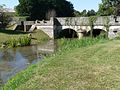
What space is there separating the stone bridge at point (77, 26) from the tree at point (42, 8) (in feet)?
43.4

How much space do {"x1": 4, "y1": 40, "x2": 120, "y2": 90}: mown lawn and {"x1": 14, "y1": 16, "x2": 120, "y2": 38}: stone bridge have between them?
26.5m

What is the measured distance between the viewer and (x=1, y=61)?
1214 inches

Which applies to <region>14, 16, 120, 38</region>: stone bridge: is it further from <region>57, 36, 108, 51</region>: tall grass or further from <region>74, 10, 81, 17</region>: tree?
<region>74, 10, 81, 17</region>: tree

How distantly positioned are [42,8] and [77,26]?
23.2 meters

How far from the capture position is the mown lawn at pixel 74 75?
49.7 feet

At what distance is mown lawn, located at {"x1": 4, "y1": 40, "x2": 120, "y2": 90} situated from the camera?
15156mm

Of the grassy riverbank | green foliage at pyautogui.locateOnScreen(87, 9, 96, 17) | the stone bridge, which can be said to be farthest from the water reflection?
green foliage at pyautogui.locateOnScreen(87, 9, 96, 17)

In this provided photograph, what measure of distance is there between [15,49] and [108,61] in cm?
2196

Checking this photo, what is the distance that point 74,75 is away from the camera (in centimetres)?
1680

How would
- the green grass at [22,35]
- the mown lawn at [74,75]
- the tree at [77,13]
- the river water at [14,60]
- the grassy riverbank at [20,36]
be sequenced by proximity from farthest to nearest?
the tree at [77,13], the green grass at [22,35], the grassy riverbank at [20,36], the river water at [14,60], the mown lawn at [74,75]

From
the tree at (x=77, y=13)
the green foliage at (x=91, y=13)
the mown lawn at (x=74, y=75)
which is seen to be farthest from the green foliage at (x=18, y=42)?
the tree at (x=77, y=13)

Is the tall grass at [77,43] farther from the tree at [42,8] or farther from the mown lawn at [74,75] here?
the tree at [42,8]

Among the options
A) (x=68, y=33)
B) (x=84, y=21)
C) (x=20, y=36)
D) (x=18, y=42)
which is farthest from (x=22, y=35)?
(x=68, y=33)

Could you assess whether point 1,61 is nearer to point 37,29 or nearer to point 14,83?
point 14,83
